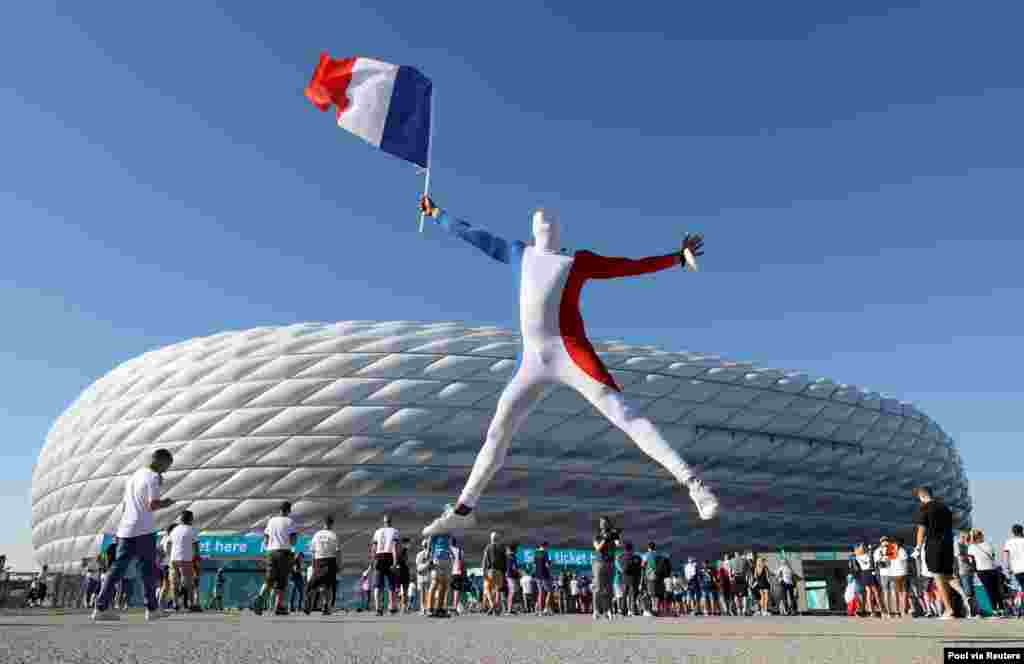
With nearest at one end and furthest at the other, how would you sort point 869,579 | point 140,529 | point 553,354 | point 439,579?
point 553,354, point 140,529, point 439,579, point 869,579

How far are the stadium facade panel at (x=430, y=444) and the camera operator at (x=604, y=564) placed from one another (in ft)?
64.9

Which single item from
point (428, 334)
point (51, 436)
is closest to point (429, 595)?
point (428, 334)

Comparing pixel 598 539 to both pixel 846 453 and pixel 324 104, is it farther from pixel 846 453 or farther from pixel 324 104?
pixel 846 453

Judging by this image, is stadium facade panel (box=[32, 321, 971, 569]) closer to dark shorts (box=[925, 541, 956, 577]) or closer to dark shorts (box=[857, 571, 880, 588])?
dark shorts (box=[857, 571, 880, 588])

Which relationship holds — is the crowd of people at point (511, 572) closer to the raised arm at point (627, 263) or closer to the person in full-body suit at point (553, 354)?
the person in full-body suit at point (553, 354)

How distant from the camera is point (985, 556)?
9.12 metres

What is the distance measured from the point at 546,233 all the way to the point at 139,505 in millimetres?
3469

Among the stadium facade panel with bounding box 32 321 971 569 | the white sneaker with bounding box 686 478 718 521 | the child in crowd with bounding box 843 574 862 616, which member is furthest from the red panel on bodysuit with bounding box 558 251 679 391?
the stadium facade panel with bounding box 32 321 971 569

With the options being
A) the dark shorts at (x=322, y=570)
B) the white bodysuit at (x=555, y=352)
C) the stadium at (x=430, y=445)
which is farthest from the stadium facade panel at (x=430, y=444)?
the white bodysuit at (x=555, y=352)

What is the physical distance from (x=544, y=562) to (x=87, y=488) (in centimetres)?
2743

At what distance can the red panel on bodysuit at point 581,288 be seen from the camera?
16.0 ft

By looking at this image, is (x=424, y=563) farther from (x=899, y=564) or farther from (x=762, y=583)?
(x=762, y=583)

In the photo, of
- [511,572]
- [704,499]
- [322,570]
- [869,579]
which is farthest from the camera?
[869,579]

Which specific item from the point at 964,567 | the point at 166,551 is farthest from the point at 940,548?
the point at 166,551
